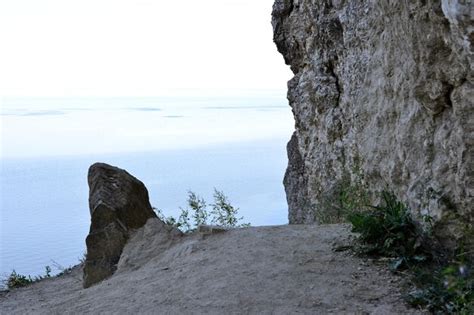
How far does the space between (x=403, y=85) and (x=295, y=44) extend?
15.8ft

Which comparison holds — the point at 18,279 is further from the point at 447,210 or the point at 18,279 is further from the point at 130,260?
the point at 447,210

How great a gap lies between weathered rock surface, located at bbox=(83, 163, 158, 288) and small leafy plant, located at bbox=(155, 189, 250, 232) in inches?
52.4

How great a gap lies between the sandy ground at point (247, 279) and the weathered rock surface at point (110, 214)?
0.97ft

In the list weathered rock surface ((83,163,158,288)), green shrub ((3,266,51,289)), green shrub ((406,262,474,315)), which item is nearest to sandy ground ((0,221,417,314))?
green shrub ((406,262,474,315))

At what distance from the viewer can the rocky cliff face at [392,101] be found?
4508mm

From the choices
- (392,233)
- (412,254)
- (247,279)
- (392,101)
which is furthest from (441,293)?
(392,101)

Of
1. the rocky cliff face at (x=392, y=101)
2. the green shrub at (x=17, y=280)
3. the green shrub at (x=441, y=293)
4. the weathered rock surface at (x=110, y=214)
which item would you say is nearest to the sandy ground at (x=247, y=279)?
the green shrub at (x=441, y=293)

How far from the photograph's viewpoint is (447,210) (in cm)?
477

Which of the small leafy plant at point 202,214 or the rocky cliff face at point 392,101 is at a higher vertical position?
the rocky cliff face at point 392,101

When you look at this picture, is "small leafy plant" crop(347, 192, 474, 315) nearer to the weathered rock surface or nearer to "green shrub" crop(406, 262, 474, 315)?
"green shrub" crop(406, 262, 474, 315)

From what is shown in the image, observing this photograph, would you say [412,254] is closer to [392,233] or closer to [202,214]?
[392,233]

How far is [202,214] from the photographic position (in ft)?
28.8

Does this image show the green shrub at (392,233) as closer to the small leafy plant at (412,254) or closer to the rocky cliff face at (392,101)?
the small leafy plant at (412,254)

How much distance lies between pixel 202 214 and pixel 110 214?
1.95m
